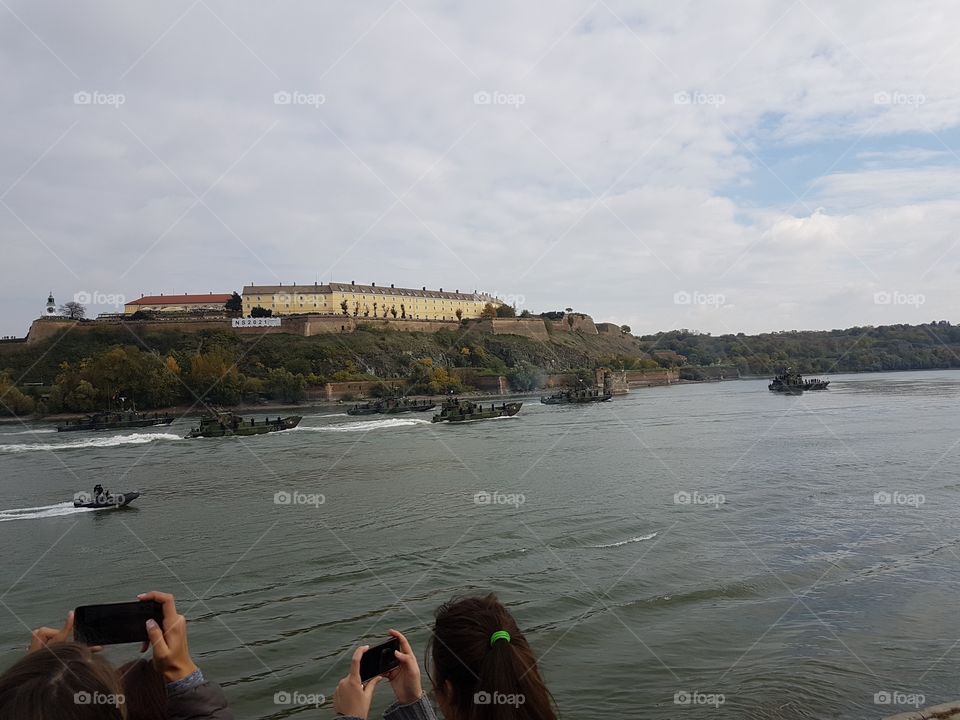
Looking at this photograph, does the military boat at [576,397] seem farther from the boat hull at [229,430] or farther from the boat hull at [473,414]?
the boat hull at [229,430]

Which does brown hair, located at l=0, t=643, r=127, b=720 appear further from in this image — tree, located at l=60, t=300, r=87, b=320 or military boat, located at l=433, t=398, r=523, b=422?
tree, located at l=60, t=300, r=87, b=320

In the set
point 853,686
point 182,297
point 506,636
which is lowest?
point 853,686

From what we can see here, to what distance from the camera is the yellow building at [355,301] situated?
10862 cm

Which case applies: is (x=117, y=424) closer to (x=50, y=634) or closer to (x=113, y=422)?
(x=113, y=422)

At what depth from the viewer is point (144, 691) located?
256cm

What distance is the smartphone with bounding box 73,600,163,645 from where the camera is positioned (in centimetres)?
252

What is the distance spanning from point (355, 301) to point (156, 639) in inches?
4407

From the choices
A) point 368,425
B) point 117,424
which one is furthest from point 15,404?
point 368,425

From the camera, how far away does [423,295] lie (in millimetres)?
125625

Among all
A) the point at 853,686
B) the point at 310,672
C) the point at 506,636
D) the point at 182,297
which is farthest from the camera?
the point at 182,297

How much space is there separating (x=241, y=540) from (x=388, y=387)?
67.8 meters

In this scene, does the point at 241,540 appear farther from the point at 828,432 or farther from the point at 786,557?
the point at 828,432

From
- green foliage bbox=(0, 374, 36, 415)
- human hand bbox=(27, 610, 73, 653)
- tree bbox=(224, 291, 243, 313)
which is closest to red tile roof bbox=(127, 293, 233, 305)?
tree bbox=(224, 291, 243, 313)

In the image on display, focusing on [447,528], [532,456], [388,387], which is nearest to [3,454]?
[532,456]
